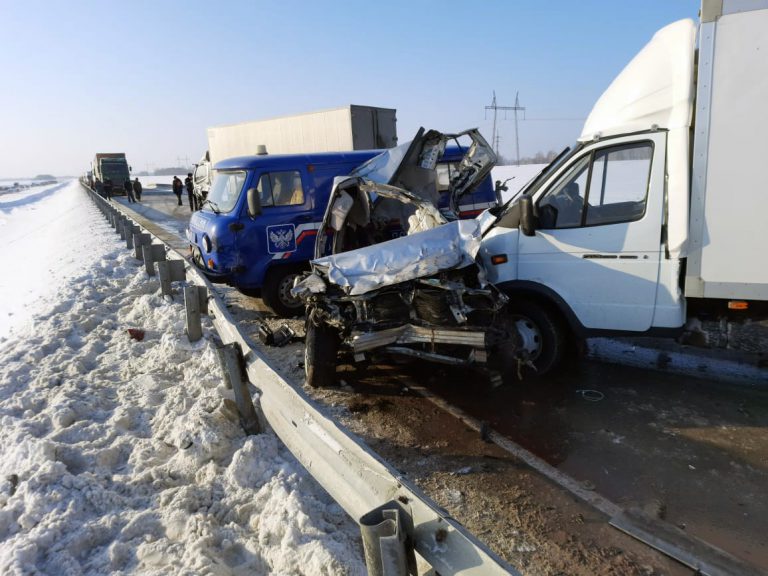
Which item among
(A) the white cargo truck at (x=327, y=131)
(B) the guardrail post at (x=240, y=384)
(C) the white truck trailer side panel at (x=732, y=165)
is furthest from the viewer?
(A) the white cargo truck at (x=327, y=131)

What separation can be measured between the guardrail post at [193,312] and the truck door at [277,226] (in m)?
2.01

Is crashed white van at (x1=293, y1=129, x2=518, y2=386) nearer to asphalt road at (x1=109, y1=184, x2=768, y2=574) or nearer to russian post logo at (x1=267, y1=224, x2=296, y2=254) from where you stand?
asphalt road at (x1=109, y1=184, x2=768, y2=574)

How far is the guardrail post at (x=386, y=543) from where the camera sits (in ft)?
5.56

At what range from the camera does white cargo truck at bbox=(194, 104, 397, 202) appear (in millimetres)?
13617

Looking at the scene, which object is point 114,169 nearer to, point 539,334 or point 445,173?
point 445,173

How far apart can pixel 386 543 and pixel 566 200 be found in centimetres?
421

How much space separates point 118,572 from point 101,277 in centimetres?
805

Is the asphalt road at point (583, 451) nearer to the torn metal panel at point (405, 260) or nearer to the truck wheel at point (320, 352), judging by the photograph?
the truck wheel at point (320, 352)

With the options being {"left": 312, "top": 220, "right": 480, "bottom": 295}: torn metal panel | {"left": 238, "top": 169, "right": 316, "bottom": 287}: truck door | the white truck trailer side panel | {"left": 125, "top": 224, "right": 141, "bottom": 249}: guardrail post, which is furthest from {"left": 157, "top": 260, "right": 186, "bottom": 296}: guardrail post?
the white truck trailer side panel

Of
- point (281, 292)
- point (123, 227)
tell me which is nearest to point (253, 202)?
point (281, 292)

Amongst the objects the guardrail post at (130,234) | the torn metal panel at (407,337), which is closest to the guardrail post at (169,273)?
the torn metal panel at (407,337)

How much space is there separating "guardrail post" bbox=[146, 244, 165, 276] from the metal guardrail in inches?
250

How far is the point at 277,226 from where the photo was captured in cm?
795

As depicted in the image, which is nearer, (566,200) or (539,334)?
(566,200)
